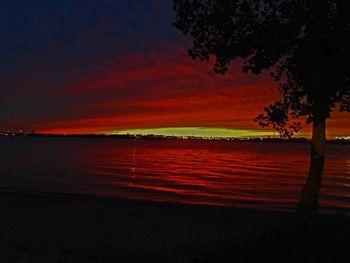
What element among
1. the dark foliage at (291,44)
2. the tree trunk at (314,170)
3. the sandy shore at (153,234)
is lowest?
the sandy shore at (153,234)

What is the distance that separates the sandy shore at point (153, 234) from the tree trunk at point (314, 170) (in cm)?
84

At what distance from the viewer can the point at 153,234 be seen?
14.4 meters

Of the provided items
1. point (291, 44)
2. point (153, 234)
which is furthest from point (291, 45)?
point (153, 234)

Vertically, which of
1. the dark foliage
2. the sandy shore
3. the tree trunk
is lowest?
the sandy shore

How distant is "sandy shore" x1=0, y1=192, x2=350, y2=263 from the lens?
1039 cm

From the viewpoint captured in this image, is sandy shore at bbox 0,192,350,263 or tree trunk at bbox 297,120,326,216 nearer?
sandy shore at bbox 0,192,350,263

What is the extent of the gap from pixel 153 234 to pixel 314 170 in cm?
634

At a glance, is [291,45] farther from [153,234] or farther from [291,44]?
[153,234]

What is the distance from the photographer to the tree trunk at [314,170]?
15727mm

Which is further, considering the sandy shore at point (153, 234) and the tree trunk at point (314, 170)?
the tree trunk at point (314, 170)

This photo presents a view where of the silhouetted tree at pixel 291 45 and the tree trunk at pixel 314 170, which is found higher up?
the silhouetted tree at pixel 291 45

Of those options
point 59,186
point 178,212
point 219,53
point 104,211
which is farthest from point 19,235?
point 59,186

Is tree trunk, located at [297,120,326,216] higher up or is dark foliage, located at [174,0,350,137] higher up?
dark foliage, located at [174,0,350,137]

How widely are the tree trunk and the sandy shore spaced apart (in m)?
0.84
